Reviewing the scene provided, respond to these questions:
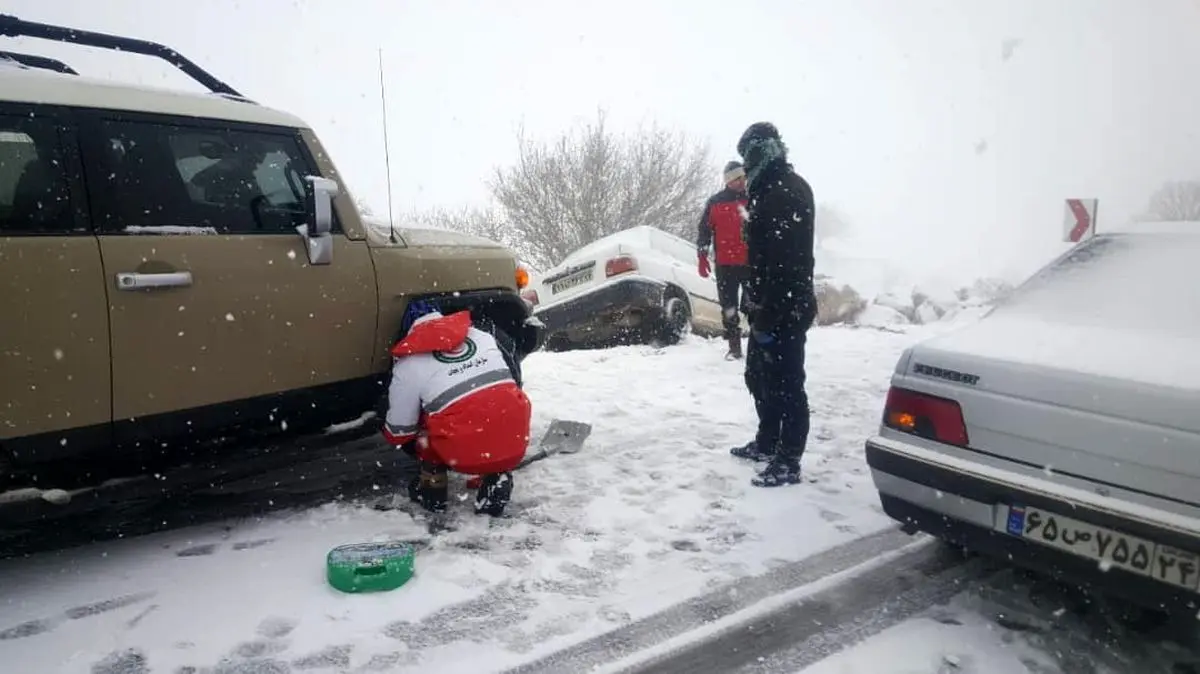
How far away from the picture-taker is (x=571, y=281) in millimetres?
8906

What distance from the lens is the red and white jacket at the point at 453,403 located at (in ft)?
12.0

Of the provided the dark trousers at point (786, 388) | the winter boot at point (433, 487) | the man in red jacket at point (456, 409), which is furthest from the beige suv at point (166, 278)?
the dark trousers at point (786, 388)

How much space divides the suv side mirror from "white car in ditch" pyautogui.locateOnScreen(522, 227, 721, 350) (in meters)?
4.87

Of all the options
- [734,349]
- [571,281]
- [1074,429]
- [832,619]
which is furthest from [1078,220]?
[832,619]

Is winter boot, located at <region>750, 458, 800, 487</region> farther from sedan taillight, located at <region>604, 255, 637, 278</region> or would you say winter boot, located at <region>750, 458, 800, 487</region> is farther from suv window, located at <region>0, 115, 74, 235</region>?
sedan taillight, located at <region>604, 255, 637, 278</region>

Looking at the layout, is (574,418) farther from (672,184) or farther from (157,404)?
(672,184)

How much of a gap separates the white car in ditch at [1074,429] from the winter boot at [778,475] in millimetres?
1173

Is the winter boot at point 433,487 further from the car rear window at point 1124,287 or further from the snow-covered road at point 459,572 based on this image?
the car rear window at point 1124,287

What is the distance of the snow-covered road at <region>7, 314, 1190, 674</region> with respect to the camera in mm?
2723

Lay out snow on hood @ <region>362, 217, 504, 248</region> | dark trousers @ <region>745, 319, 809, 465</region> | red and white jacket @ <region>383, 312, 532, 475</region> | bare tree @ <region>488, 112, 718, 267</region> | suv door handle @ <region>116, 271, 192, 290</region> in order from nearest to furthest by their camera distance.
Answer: suv door handle @ <region>116, 271, 192, 290</region> < red and white jacket @ <region>383, 312, 532, 475</region> < snow on hood @ <region>362, 217, 504, 248</region> < dark trousers @ <region>745, 319, 809, 465</region> < bare tree @ <region>488, 112, 718, 267</region>

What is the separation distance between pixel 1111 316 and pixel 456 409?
288cm

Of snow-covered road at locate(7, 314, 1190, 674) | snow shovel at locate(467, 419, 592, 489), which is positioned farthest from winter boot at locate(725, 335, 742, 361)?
snow shovel at locate(467, 419, 592, 489)

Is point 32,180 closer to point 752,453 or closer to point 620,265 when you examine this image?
point 752,453

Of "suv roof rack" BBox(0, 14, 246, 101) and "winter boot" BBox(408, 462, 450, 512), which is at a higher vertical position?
"suv roof rack" BBox(0, 14, 246, 101)
